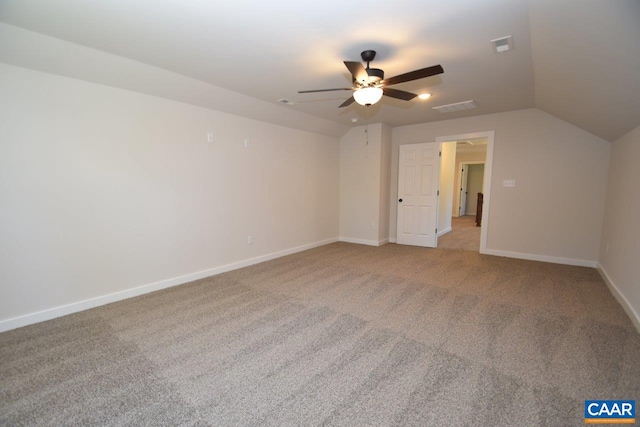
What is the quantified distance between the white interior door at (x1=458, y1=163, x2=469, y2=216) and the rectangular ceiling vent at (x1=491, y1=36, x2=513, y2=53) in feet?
29.4

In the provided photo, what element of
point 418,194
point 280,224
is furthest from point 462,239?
point 280,224

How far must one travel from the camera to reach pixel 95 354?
2168 mm

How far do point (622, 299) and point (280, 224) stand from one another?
15.2ft

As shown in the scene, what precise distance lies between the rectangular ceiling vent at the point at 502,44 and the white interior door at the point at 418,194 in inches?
119

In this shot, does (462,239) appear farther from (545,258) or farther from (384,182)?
(384,182)

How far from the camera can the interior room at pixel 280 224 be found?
1.79 m

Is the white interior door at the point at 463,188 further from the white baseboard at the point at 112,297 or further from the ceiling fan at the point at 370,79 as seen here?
the ceiling fan at the point at 370,79

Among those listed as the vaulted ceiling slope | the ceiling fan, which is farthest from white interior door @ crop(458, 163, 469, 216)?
the ceiling fan

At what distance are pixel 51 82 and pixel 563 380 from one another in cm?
496

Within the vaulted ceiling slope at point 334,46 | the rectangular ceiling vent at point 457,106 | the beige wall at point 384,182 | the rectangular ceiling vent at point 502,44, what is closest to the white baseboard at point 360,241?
the beige wall at point 384,182

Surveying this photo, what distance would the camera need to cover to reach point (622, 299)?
2949 mm

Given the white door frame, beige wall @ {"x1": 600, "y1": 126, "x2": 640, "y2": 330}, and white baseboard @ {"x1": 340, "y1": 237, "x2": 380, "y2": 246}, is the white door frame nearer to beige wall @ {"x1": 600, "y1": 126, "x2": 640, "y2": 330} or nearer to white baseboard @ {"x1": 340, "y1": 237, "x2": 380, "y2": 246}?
beige wall @ {"x1": 600, "y1": 126, "x2": 640, "y2": 330}

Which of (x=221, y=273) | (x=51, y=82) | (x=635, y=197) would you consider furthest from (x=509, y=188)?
(x=51, y=82)

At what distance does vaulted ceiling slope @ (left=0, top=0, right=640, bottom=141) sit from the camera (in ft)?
6.37
